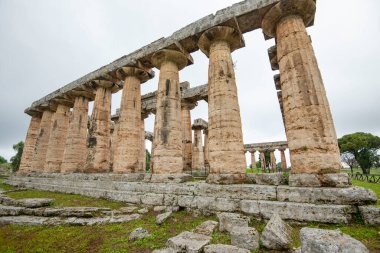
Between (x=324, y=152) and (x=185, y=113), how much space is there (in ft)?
38.6

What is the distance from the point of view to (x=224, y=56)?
7.99 meters

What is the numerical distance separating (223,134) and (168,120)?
3046mm

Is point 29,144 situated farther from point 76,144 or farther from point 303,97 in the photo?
point 303,97

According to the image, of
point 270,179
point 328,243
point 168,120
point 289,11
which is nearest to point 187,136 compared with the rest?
point 168,120

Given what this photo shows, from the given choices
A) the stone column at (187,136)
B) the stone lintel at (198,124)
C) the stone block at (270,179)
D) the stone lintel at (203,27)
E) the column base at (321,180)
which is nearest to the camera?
the column base at (321,180)

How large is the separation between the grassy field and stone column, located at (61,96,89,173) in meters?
8.00

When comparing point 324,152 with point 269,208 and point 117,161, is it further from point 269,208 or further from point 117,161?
point 117,161

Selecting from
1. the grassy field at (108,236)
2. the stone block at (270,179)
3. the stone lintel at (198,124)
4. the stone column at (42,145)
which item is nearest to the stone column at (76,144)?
the stone column at (42,145)

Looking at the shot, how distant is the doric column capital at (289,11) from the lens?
263 inches

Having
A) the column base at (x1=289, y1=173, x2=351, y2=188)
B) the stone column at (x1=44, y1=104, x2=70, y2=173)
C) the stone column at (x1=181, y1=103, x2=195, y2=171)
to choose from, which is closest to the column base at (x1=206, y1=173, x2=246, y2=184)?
the column base at (x1=289, y1=173, x2=351, y2=188)

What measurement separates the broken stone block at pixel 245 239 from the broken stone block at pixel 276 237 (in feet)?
0.54

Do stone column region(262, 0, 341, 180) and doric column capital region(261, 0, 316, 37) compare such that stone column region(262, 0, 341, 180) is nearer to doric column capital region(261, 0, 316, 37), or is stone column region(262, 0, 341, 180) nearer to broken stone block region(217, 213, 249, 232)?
doric column capital region(261, 0, 316, 37)

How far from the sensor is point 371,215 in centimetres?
411

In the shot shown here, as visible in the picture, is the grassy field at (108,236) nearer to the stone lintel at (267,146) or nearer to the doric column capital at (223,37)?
the doric column capital at (223,37)
